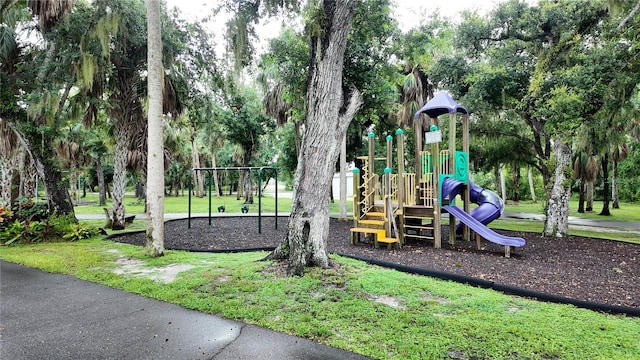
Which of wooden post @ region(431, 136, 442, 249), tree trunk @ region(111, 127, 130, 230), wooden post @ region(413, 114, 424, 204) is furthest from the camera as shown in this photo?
tree trunk @ region(111, 127, 130, 230)

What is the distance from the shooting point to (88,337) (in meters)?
2.90

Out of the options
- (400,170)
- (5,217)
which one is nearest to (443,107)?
(400,170)

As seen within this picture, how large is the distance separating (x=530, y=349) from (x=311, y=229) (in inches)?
106

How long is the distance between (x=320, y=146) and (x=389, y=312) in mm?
2284

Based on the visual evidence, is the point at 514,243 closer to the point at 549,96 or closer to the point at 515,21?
the point at 549,96

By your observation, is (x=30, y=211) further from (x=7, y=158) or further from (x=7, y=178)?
(x=7, y=178)

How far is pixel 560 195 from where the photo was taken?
8.74 m

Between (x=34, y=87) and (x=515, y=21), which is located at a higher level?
(x=515, y=21)

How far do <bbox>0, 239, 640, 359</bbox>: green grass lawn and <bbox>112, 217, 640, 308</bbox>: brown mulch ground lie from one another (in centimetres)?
86

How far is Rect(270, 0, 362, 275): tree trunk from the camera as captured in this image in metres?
4.55

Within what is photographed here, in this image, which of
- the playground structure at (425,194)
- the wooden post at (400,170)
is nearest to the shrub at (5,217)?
the playground structure at (425,194)

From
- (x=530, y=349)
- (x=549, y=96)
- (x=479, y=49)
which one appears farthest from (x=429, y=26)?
(x=530, y=349)

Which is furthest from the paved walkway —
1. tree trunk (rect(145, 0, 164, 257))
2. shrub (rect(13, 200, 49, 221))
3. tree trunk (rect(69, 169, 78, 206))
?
tree trunk (rect(69, 169, 78, 206))

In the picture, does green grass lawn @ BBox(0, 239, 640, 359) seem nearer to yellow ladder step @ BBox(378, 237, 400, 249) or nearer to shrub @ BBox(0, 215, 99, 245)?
yellow ladder step @ BBox(378, 237, 400, 249)
